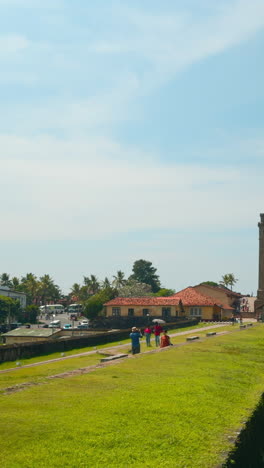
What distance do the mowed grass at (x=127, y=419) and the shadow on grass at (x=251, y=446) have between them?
217mm

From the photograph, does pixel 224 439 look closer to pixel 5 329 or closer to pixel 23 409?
pixel 23 409

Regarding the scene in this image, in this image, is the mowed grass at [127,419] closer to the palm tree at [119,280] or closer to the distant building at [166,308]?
the distant building at [166,308]

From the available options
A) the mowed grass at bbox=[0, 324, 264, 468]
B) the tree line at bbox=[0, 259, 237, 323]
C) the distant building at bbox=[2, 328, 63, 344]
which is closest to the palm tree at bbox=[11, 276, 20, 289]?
the tree line at bbox=[0, 259, 237, 323]

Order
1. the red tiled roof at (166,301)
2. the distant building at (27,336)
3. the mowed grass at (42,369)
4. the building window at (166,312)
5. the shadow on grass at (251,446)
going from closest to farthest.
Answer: the shadow on grass at (251,446) < the mowed grass at (42,369) < the distant building at (27,336) < the building window at (166,312) < the red tiled roof at (166,301)

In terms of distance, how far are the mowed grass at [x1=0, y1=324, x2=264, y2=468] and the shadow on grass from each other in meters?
0.22

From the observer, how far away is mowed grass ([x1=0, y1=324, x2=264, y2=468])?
34.4 feet

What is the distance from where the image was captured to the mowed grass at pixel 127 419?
1050cm

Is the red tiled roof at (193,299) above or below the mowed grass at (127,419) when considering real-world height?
above

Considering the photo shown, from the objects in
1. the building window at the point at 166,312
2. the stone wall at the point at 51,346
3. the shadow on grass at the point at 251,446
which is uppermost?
the building window at the point at 166,312

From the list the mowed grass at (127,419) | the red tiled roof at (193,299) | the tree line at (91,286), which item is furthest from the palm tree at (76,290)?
the mowed grass at (127,419)

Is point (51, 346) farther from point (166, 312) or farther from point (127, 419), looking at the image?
point (166, 312)

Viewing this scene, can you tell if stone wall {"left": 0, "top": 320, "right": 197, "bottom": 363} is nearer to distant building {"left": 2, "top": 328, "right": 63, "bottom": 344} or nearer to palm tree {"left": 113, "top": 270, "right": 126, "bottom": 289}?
distant building {"left": 2, "top": 328, "right": 63, "bottom": 344}

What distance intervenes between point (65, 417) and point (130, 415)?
1.60 m

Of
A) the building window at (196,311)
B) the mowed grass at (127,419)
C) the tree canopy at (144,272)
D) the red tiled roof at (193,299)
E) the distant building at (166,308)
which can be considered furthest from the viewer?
the tree canopy at (144,272)
